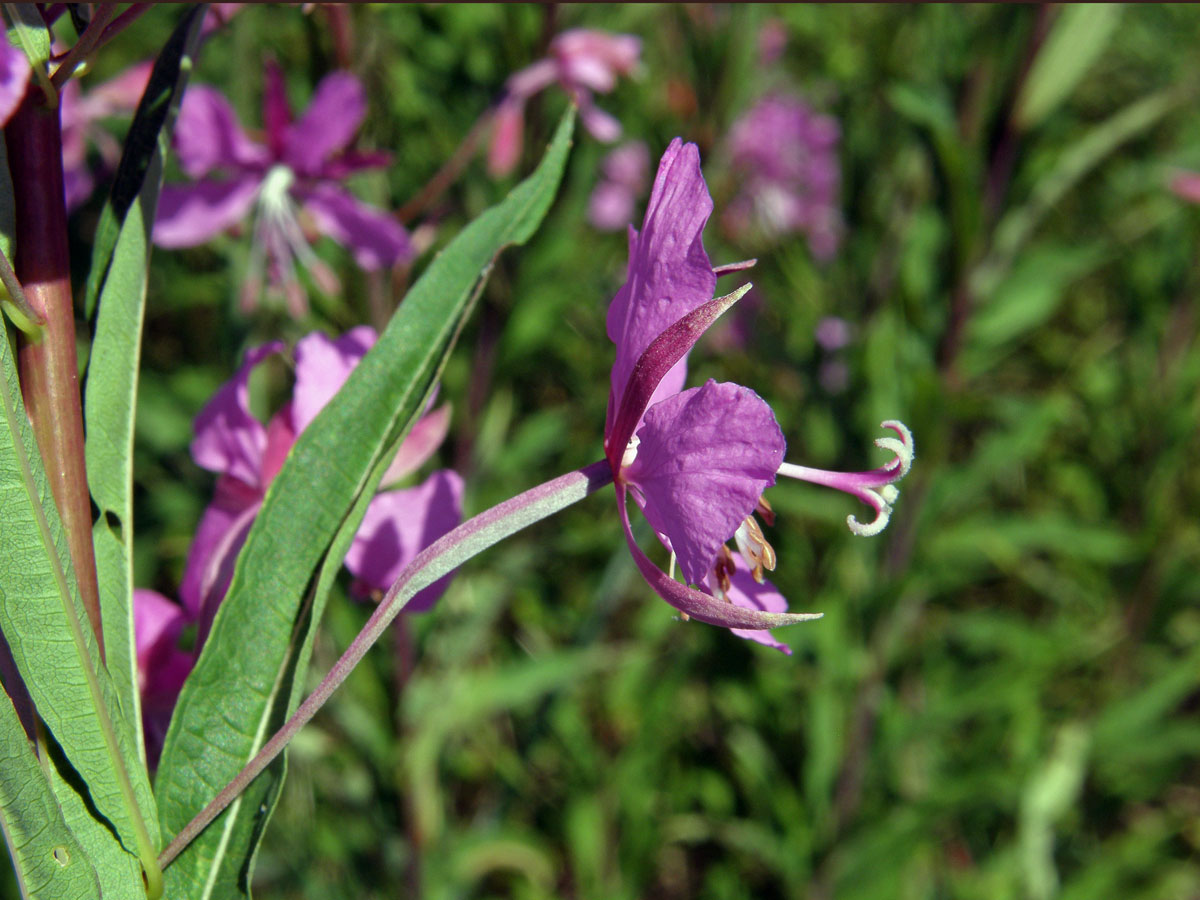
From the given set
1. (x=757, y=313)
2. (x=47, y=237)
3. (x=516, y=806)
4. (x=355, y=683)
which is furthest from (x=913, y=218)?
(x=47, y=237)

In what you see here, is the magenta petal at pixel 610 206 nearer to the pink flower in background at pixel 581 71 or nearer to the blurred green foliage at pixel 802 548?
the blurred green foliage at pixel 802 548

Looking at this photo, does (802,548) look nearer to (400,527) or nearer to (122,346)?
(400,527)

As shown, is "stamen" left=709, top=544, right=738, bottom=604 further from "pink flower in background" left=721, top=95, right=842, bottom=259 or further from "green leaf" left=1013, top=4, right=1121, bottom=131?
"pink flower in background" left=721, top=95, right=842, bottom=259

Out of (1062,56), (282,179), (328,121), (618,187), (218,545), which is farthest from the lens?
(618,187)

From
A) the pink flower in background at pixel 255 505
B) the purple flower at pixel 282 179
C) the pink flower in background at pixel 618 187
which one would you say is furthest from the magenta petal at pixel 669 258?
the pink flower in background at pixel 618 187

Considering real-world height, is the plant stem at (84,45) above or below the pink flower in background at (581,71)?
above

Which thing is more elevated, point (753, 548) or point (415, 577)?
point (415, 577)

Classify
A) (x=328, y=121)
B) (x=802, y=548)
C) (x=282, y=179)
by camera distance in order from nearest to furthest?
1. (x=328, y=121)
2. (x=282, y=179)
3. (x=802, y=548)

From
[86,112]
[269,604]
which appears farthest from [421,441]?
[86,112]
